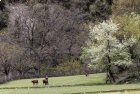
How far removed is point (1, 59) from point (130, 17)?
84.1 feet

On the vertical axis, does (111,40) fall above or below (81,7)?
below

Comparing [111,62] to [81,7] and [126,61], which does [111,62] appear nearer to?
[126,61]

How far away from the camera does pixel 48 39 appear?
308ft

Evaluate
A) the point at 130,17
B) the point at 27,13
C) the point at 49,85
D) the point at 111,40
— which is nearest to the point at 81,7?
the point at 27,13

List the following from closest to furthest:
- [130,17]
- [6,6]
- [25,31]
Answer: [130,17] < [25,31] < [6,6]

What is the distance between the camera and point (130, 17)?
82625mm

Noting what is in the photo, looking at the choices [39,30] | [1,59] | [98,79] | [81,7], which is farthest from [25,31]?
[98,79]

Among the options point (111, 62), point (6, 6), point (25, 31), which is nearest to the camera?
point (111, 62)

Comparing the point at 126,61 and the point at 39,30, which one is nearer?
the point at 126,61

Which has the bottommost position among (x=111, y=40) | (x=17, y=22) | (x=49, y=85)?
(x=49, y=85)

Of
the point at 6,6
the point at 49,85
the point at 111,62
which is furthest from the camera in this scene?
the point at 6,6

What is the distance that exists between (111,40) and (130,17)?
52.5 feet

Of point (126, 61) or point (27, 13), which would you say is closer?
point (126, 61)

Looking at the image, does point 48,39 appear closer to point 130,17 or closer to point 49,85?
point 130,17
